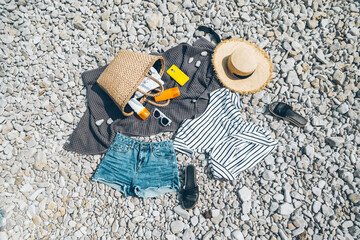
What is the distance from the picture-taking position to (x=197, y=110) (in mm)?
3383

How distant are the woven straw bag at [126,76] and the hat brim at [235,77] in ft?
2.84

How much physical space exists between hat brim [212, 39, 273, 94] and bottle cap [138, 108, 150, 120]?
110cm

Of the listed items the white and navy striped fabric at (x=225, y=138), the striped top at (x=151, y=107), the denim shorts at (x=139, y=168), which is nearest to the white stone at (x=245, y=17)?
the striped top at (x=151, y=107)

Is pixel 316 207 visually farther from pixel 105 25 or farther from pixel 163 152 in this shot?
pixel 105 25

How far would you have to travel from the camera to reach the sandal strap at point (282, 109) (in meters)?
3.22

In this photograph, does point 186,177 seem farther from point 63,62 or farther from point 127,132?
point 63,62

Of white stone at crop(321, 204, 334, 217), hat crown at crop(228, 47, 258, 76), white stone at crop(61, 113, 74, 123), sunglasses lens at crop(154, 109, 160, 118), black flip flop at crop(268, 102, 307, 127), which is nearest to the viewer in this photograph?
white stone at crop(321, 204, 334, 217)

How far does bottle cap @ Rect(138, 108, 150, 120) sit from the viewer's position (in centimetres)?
323

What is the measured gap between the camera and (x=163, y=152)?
3.21m

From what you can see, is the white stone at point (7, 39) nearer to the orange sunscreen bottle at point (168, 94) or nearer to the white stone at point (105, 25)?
the white stone at point (105, 25)

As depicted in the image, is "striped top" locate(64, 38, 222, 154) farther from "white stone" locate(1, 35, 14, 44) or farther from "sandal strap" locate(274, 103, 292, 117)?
"white stone" locate(1, 35, 14, 44)

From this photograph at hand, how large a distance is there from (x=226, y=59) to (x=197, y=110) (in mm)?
832

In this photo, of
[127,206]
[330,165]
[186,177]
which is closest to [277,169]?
[330,165]

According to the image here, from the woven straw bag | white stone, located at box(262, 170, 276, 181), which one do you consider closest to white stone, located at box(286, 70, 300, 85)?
white stone, located at box(262, 170, 276, 181)
